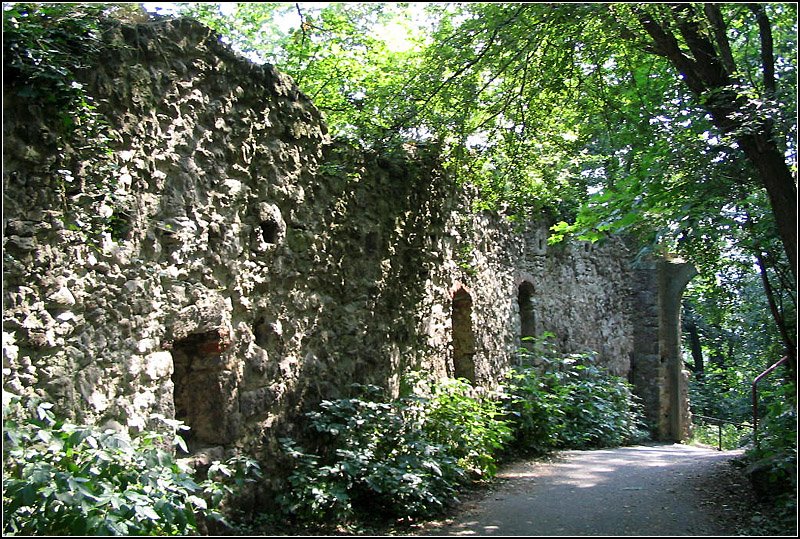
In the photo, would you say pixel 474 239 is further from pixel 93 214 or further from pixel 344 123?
pixel 93 214

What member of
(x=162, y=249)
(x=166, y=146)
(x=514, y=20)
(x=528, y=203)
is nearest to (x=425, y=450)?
(x=162, y=249)

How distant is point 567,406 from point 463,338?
236cm

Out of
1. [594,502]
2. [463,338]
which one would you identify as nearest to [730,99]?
[594,502]

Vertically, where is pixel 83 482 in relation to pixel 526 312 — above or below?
below

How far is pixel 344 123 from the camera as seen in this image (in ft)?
26.1

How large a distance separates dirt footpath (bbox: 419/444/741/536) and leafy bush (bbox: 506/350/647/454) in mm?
714

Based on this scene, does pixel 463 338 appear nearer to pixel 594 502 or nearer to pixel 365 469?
pixel 594 502

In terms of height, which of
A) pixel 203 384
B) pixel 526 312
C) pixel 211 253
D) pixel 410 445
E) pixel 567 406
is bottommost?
pixel 410 445

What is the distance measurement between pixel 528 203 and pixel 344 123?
404 cm

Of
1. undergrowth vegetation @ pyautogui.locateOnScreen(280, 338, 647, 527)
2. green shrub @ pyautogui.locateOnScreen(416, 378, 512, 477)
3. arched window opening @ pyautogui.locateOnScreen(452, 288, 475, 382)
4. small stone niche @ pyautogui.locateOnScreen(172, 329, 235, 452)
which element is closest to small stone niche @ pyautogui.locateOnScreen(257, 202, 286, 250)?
small stone niche @ pyautogui.locateOnScreen(172, 329, 235, 452)

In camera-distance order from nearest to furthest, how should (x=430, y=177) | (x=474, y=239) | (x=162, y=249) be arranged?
(x=162, y=249) → (x=430, y=177) → (x=474, y=239)

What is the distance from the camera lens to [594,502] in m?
6.64

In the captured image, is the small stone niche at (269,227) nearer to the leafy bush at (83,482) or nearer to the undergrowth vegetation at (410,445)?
the undergrowth vegetation at (410,445)

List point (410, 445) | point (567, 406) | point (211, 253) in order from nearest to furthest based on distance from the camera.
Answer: point (211, 253), point (410, 445), point (567, 406)
